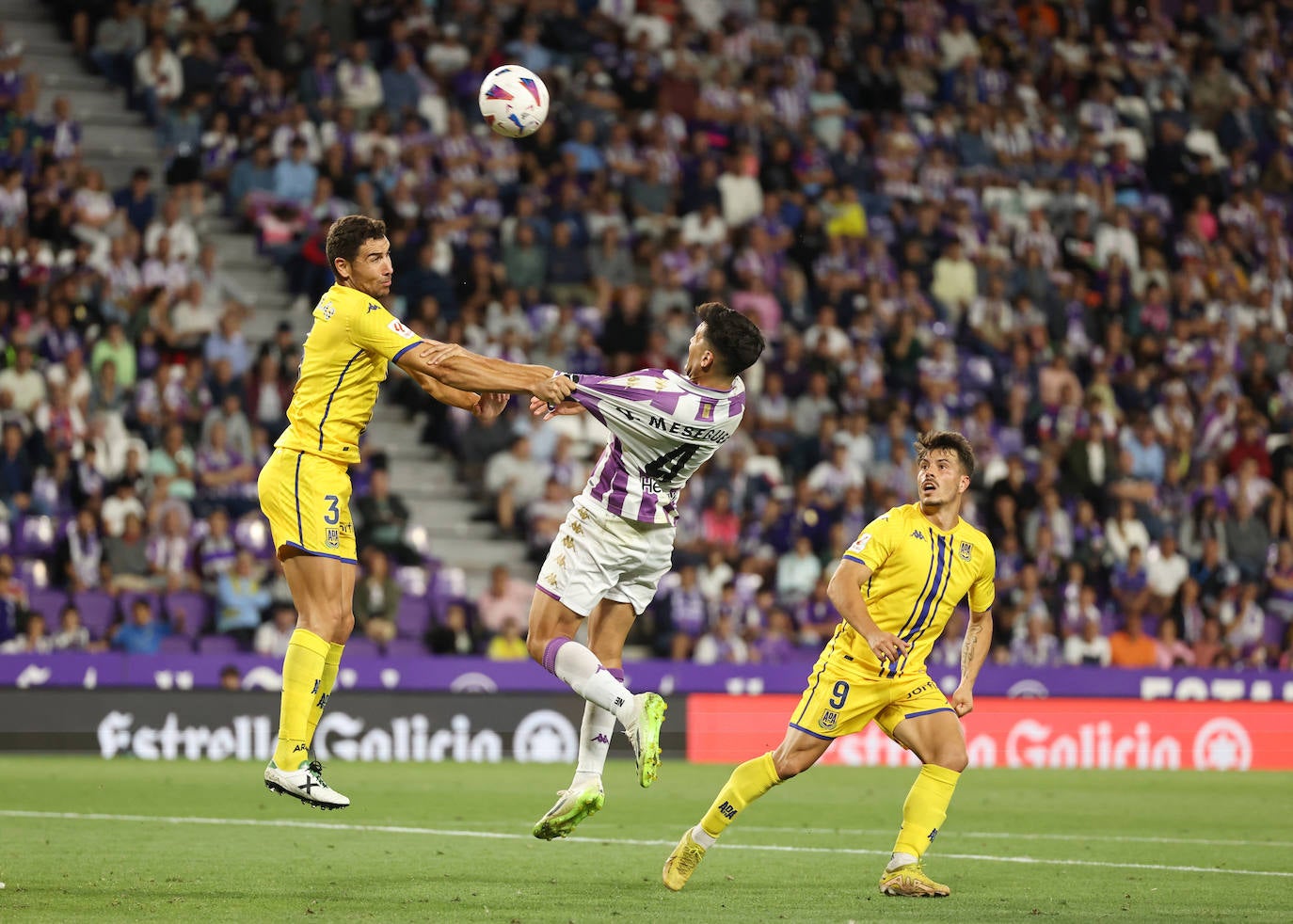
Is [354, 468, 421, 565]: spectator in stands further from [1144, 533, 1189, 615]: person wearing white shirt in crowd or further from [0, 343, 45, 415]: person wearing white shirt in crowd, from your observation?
[1144, 533, 1189, 615]: person wearing white shirt in crowd

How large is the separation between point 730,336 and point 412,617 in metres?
10.5

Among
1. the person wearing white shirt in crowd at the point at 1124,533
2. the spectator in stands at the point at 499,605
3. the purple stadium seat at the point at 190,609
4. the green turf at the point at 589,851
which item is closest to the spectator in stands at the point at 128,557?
the purple stadium seat at the point at 190,609

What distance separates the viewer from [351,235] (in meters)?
9.06

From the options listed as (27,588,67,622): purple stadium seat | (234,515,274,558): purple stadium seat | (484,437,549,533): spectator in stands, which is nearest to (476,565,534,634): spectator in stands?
(484,437,549,533): spectator in stands

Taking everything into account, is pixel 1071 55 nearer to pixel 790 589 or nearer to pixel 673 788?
pixel 790 589

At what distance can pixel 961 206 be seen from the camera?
25.1 metres

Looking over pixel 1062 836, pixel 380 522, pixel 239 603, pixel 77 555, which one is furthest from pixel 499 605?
pixel 1062 836

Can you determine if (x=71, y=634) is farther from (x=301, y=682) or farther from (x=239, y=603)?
(x=301, y=682)

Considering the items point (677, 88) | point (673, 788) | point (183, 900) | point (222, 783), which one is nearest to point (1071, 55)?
point (677, 88)

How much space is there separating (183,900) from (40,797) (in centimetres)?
526

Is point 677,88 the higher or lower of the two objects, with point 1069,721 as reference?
higher

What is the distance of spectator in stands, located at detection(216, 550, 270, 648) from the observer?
57.3 feet

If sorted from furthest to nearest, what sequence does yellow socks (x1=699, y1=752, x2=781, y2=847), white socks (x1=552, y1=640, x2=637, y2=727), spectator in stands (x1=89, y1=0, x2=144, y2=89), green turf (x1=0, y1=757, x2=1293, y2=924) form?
spectator in stands (x1=89, y1=0, x2=144, y2=89) → yellow socks (x1=699, y1=752, x2=781, y2=847) → white socks (x1=552, y1=640, x2=637, y2=727) → green turf (x1=0, y1=757, x2=1293, y2=924)

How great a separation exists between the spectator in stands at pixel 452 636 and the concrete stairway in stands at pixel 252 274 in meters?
1.26
